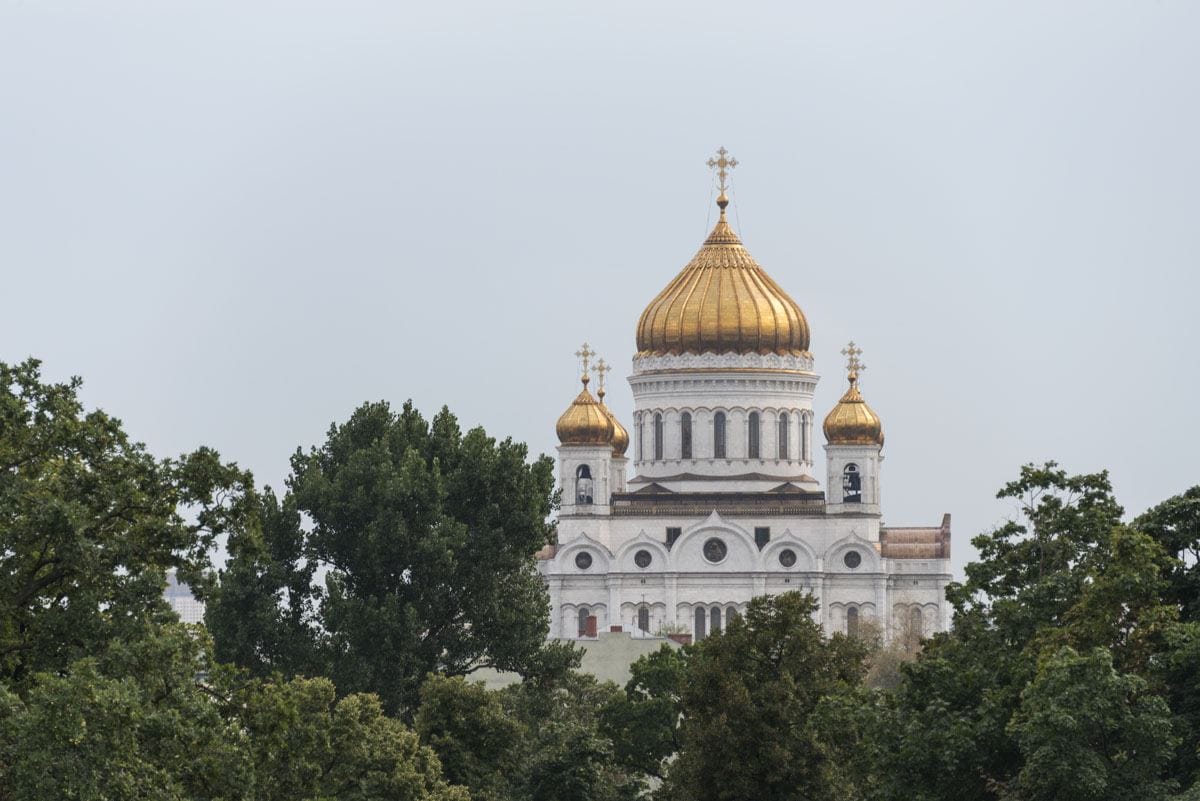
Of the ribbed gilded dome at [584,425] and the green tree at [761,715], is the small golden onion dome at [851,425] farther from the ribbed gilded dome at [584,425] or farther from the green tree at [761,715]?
the green tree at [761,715]

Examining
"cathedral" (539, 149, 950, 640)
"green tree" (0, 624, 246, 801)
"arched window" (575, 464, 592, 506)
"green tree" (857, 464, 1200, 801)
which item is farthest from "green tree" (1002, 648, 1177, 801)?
"arched window" (575, 464, 592, 506)

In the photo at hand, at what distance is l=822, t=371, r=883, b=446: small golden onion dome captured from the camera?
12325 centimetres

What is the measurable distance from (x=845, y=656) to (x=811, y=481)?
7322 centimetres

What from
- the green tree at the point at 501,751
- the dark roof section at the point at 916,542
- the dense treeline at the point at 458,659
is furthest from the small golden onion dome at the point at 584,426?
the green tree at the point at 501,751

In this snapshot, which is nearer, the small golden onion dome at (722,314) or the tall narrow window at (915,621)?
the tall narrow window at (915,621)

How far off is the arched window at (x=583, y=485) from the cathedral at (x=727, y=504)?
0.26 feet

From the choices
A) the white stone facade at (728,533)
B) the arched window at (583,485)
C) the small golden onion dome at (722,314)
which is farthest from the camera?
the small golden onion dome at (722,314)

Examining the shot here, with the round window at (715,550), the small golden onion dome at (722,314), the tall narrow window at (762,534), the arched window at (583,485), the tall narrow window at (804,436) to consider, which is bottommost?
the round window at (715,550)

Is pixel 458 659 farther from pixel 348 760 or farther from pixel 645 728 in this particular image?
pixel 348 760

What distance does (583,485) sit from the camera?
125375 mm

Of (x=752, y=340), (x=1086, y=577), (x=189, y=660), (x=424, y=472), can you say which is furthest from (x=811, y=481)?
(x=189, y=660)

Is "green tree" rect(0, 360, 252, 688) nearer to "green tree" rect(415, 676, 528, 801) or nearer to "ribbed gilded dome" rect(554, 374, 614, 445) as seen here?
"green tree" rect(415, 676, 528, 801)

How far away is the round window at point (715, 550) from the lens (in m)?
124

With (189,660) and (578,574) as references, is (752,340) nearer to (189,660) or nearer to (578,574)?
(578,574)
